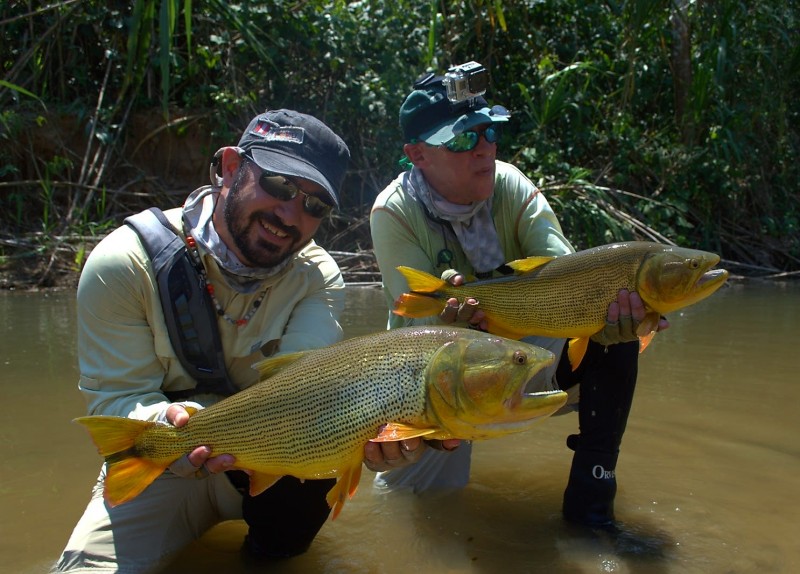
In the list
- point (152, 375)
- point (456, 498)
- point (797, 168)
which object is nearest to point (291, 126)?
point (152, 375)

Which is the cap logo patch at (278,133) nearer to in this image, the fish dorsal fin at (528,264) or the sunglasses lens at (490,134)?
the sunglasses lens at (490,134)

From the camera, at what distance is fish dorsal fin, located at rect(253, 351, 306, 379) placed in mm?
2572

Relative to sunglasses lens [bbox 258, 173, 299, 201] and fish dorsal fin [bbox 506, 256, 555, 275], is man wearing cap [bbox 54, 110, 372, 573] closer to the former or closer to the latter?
sunglasses lens [bbox 258, 173, 299, 201]

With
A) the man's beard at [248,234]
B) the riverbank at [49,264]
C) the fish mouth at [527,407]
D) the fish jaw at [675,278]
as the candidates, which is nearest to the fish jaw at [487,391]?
the fish mouth at [527,407]

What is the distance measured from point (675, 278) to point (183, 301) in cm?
169

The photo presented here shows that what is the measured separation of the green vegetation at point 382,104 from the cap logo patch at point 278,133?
673 cm

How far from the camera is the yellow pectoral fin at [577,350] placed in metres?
3.06

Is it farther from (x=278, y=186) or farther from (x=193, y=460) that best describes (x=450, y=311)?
(x=193, y=460)

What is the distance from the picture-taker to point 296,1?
1048cm

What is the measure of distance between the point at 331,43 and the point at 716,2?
4.62m

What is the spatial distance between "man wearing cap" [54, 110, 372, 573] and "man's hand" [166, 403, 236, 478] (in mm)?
10

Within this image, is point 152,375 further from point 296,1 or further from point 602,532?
point 296,1

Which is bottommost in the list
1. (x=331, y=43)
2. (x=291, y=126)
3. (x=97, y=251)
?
(x=97, y=251)

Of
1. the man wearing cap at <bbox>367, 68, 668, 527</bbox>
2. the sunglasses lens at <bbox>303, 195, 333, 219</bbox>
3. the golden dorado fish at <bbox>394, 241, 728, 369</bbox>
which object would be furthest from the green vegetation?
the sunglasses lens at <bbox>303, 195, 333, 219</bbox>
